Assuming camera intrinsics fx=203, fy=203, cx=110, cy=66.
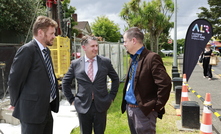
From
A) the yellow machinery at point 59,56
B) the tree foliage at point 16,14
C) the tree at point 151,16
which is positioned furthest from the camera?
the tree at point 151,16

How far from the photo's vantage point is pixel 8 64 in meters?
7.52

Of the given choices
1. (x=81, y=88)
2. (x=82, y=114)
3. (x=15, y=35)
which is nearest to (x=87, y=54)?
(x=81, y=88)

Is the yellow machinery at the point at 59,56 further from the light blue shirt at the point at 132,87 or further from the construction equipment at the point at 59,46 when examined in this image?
the light blue shirt at the point at 132,87

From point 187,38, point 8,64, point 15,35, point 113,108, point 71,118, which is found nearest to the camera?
point 71,118

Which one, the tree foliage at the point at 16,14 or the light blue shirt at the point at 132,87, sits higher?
the tree foliage at the point at 16,14

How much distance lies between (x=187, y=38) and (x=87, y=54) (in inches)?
190

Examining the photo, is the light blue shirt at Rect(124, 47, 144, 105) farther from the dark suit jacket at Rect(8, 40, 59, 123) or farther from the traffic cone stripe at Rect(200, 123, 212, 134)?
the traffic cone stripe at Rect(200, 123, 212, 134)

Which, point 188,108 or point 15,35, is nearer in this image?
point 188,108

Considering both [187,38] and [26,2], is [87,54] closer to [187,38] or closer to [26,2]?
[187,38]

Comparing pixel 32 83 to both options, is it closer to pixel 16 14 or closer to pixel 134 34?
pixel 134 34

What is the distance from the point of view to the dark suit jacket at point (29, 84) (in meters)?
2.21

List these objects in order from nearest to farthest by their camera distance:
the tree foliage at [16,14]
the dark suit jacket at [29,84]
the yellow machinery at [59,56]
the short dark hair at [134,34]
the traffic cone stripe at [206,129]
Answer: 1. the dark suit jacket at [29,84]
2. the short dark hair at [134,34]
3. the traffic cone stripe at [206,129]
4. the yellow machinery at [59,56]
5. the tree foliage at [16,14]

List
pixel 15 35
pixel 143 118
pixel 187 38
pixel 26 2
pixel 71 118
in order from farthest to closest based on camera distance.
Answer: pixel 15 35
pixel 26 2
pixel 187 38
pixel 71 118
pixel 143 118

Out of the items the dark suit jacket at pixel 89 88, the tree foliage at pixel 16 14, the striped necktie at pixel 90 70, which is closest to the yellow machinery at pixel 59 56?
the dark suit jacket at pixel 89 88
